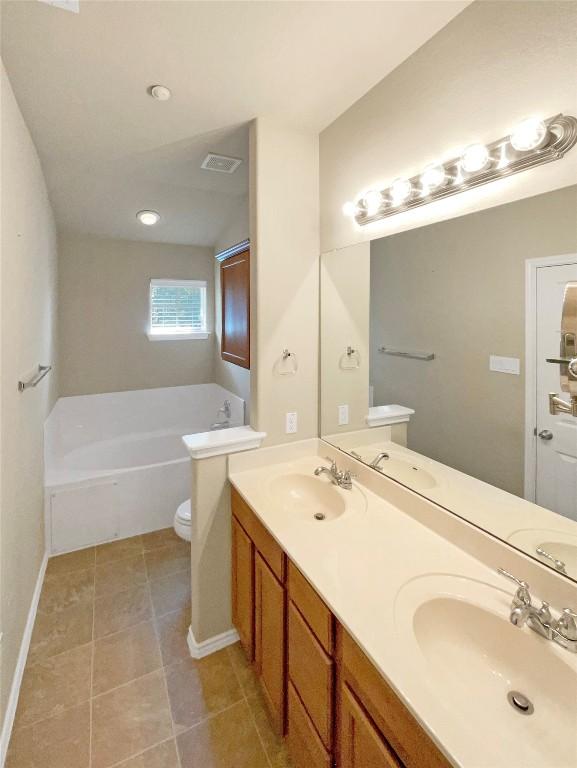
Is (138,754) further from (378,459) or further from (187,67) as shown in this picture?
(187,67)

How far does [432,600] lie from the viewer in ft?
3.30

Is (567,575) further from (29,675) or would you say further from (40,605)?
(40,605)

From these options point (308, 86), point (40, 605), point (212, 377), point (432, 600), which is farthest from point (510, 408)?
point (212, 377)

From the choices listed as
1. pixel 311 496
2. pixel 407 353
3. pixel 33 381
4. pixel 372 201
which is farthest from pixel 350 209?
pixel 33 381

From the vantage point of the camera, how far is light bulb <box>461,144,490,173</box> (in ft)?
3.72

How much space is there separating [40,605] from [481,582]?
A: 93.3 inches

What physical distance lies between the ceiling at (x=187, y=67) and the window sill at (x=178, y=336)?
169 cm

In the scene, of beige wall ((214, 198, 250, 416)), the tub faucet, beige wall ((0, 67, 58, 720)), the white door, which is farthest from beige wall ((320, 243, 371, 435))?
the tub faucet

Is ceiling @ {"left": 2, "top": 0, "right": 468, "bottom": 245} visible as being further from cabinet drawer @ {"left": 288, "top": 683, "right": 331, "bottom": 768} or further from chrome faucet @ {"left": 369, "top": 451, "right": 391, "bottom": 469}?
cabinet drawer @ {"left": 288, "top": 683, "right": 331, "bottom": 768}

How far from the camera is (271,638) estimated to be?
1428mm

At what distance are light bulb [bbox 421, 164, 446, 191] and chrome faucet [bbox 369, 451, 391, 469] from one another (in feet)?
3.54

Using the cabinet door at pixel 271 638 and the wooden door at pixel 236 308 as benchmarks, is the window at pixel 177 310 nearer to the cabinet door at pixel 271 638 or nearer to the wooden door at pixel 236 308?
the wooden door at pixel 236 308

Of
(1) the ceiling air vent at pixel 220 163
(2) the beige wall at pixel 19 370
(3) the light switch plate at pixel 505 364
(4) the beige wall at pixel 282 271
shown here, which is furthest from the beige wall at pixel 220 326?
(3) the light switch plate at pixel 505 364

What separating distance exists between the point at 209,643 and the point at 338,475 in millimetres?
1082
